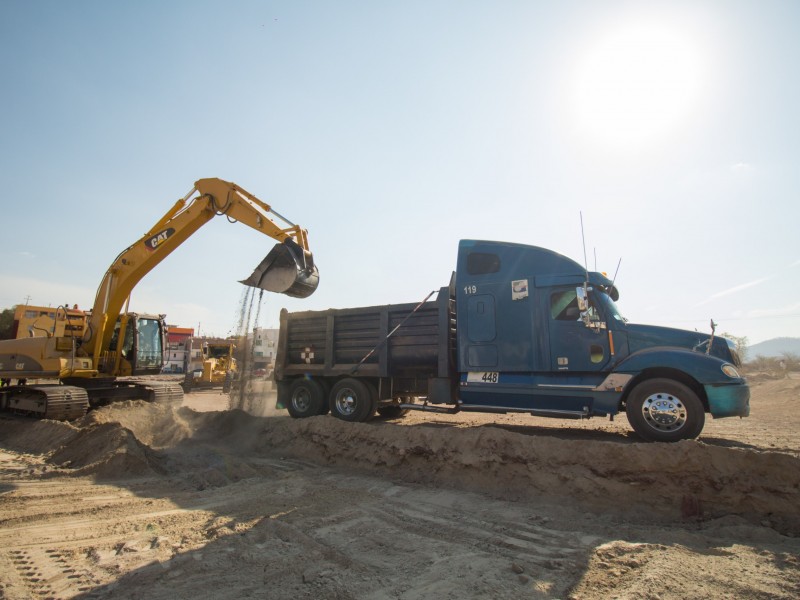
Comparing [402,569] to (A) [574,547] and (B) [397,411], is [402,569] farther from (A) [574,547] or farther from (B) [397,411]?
(B) [397,411]

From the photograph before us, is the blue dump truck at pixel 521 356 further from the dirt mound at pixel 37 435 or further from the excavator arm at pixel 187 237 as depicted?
the dirt mound at pixel 37 435

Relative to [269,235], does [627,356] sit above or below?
below

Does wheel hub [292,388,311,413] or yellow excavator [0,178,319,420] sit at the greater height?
yellow excavator [0,178,319,420]

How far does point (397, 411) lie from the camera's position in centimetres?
994

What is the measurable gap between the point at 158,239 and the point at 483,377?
873 centimetres

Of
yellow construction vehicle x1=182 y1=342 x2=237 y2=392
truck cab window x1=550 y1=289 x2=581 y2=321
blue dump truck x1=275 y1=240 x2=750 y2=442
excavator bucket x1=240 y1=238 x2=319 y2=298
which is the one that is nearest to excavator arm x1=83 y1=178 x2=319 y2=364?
excavator bucket x1=240 y1=238 x2=319 y2=298

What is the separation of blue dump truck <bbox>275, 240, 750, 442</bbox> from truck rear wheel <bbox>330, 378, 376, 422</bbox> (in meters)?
0.02

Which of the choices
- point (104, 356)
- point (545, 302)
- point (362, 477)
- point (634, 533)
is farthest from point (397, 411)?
point (104, 356)

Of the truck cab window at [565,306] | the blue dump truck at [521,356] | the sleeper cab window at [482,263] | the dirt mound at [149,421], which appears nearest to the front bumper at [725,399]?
the blue dump truck at [521,356]

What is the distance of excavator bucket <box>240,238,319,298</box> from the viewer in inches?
347

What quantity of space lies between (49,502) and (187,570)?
3235 mm

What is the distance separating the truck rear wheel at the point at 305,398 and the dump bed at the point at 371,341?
0.82 feet

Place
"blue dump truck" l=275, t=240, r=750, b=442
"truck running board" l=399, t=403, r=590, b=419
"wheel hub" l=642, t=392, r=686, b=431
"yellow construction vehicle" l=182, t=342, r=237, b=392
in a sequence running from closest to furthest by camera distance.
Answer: "wheel hub" l=642, t=392, r=686, b=431
"blue dump truck" l=275, t=240, r=750, b=442
"truck running board" l=399, t=403, r=590, b=419
"yellow construction vehicle" l=182, t=342, r=237, b=392

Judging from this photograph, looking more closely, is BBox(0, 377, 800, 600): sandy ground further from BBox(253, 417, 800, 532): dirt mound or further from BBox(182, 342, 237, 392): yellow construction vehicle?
BBox(182, 342, 237, 392): yellow construction vehicle
